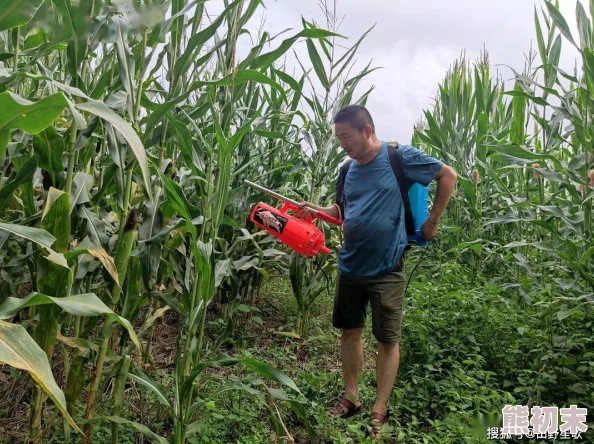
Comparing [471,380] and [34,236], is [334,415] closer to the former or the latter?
[471,380]

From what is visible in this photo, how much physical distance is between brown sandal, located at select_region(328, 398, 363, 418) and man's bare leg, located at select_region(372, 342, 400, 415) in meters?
0.15

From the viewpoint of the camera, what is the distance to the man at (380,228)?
2.85 m

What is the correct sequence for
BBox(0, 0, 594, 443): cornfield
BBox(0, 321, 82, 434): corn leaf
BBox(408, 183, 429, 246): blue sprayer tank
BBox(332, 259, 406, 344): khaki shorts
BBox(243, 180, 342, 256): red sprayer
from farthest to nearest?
BBox(408, 183, 429, 246): blue sprayer tank < BBox(332, 259, 406, 344): khaki shorts < BBox(243, 180, 342, 256): red sprayer < BBox(0, 0, 594, 443): cornfield < BBox(0, 321, 82, 434): corn leaf

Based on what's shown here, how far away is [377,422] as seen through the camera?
8.40ft

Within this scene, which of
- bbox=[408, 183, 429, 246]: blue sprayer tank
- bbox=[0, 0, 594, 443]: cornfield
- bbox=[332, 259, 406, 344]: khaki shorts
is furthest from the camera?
bbox=[408, 183, 429, 246]: blue sprayer tank

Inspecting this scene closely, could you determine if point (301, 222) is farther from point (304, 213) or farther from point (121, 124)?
point (121, 124)

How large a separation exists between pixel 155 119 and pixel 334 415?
1.91 m

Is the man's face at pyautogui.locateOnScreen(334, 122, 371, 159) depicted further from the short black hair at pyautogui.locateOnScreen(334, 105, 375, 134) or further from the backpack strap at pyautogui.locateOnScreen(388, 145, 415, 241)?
the backpack strap at pyautogui.locateOnScreen(388, 145, 415, 241)

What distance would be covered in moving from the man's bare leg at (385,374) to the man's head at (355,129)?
116 centimetres

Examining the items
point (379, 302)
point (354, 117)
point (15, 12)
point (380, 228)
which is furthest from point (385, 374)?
point (15, 12)

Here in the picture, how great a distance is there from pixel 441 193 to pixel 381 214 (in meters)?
0.37

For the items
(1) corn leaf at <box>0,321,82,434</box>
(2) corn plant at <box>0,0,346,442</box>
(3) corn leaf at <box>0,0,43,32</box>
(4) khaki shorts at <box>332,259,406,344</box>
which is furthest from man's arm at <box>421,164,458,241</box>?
(1) corn leaf at <box>0,321,82,434</box>

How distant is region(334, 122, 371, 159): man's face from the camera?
2.85 m

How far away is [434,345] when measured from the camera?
3197 mm
